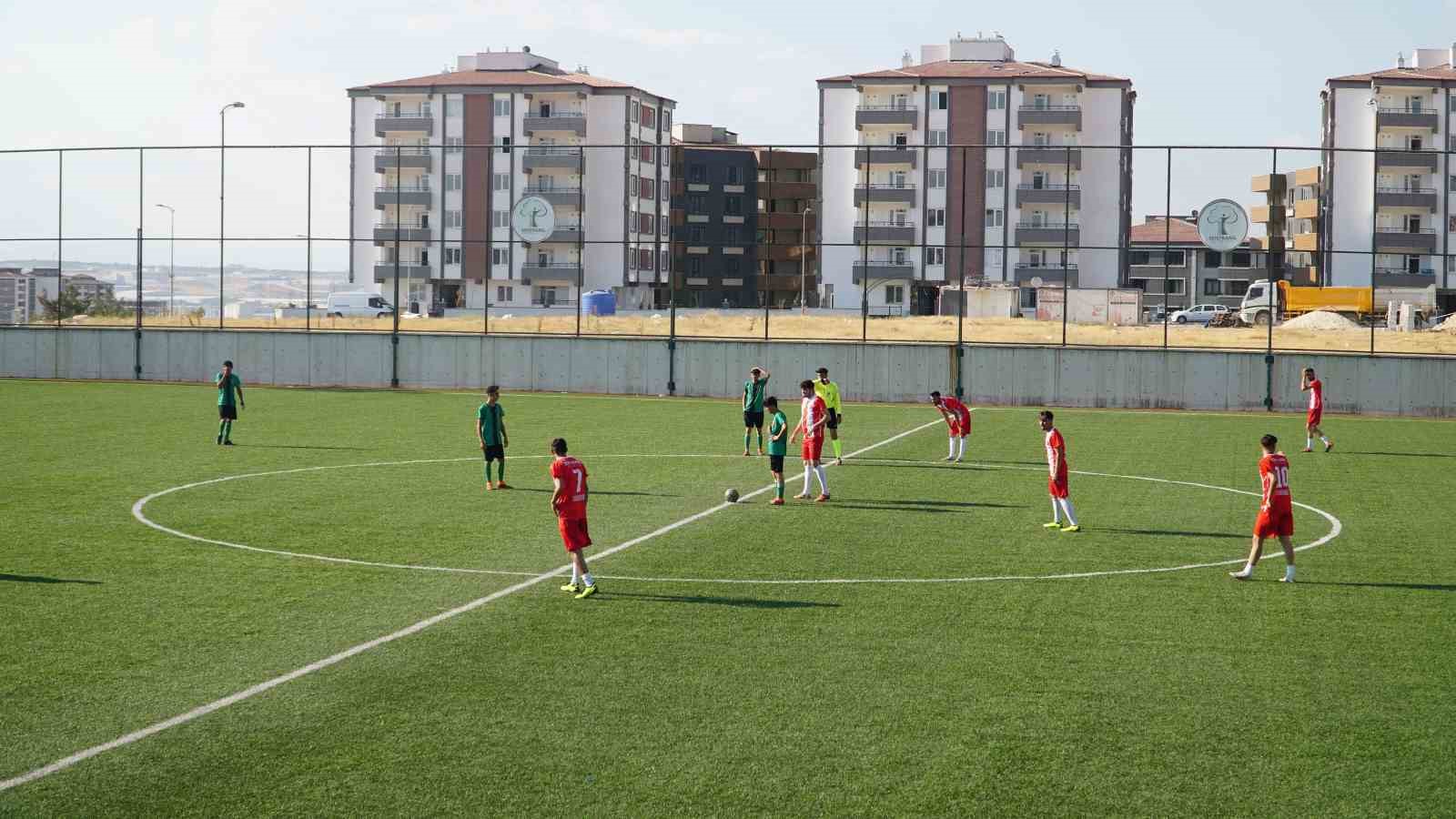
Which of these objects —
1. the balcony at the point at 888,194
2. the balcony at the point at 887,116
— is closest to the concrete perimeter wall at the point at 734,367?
the balcony at the point at 888,194

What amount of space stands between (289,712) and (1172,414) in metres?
39.1

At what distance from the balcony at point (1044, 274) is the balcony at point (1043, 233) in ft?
5.58

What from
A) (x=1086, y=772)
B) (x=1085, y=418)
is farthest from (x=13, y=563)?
(x=1085, y=418)

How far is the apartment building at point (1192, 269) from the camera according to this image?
13800 cm

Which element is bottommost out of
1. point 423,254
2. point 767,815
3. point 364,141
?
point 767,815

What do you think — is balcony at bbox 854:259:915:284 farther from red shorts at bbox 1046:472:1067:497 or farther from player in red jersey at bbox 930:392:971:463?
red shorts at bbox 1046:472:1067:497

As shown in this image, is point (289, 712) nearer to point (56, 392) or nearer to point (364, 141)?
point (56, 392)

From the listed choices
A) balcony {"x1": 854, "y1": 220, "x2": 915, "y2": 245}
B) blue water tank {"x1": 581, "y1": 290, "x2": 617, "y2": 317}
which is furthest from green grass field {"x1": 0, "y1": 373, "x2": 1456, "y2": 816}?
balcony {"x1": 854, "y1": 220, "x2": 915, "y2": 245}

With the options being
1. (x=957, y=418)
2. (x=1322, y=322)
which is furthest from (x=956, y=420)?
(x=1322, y=322)

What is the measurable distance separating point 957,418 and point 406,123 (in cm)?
8958

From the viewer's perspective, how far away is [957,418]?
3123cm

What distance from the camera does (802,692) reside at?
12266 mm

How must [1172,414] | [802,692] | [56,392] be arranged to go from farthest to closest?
[56,392] → [1172,414] → [802,692]

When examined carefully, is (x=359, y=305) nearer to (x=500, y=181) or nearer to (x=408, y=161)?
(x=408, y=161)
